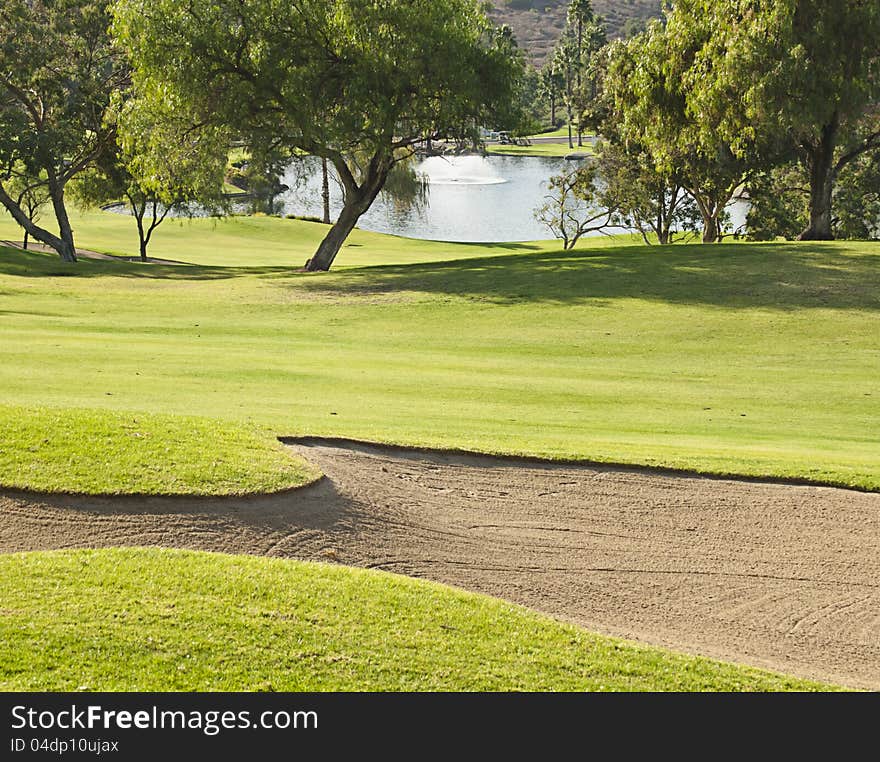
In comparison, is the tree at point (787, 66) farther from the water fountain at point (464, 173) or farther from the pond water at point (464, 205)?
the water fountain at point (464, 173)

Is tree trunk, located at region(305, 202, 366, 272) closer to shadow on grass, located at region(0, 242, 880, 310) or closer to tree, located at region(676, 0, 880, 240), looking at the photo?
shadow on grass, located at region(0, 242, 880, 310)

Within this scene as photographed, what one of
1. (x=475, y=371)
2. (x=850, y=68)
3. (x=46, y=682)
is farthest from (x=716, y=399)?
(x=850, y=68)

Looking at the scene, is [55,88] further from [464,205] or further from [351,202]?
[464,205]

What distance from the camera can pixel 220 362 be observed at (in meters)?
19.3

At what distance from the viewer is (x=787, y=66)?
1251 inches

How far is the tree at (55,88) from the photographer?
39.3m

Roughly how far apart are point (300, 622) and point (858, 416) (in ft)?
38.6

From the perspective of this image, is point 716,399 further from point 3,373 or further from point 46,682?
point 46,682

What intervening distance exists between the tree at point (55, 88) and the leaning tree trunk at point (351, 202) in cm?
891

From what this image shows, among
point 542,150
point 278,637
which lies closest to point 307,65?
point 278,637

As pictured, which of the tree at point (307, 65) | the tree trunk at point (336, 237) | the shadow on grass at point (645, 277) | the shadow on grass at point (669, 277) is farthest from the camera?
the tree trunk at point (336, 237)

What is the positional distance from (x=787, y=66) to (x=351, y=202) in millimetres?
14885

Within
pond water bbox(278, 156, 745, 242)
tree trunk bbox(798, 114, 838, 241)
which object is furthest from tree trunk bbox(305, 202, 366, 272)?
pond water bbox(278, 156, 745, 242)

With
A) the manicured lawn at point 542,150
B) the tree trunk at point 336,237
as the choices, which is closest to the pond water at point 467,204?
the manicured lawn at point 542,150
